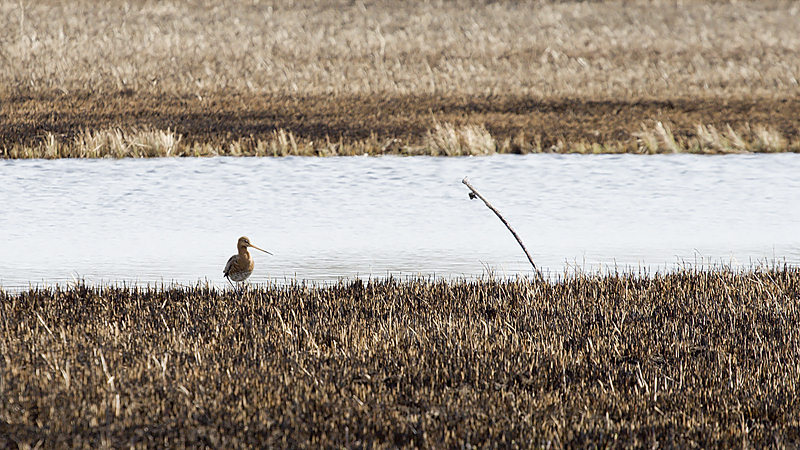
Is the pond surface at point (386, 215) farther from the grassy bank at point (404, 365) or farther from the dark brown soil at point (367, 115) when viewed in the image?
the dark brown soil at point (367, 115)

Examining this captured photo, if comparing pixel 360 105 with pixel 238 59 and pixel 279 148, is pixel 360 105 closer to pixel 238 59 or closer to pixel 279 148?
pixel 279 148

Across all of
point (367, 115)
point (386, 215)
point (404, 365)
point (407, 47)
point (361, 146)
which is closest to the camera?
point (404, 365)

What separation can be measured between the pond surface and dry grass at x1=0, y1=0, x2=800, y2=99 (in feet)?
41.1

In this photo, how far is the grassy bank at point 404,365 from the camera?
4.94 meters

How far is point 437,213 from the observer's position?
50.2 feet

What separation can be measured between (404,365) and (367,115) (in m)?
21.5

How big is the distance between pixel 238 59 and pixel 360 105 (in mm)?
10952

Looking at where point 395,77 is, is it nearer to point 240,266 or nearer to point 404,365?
point 240,266

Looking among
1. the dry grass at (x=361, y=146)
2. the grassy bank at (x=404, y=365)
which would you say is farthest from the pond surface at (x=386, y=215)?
the grassy bank at (x=404, y=365)

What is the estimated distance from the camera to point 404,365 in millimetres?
6047

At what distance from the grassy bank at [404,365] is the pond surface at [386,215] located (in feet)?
4.78

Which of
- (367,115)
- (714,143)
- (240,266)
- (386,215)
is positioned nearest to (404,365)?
(240,266)

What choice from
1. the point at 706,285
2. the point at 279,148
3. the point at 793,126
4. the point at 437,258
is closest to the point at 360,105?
the point at 279,148

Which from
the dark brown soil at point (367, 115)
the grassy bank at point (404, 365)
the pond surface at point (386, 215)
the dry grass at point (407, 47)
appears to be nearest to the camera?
the grassy bank at point (404, 365)
